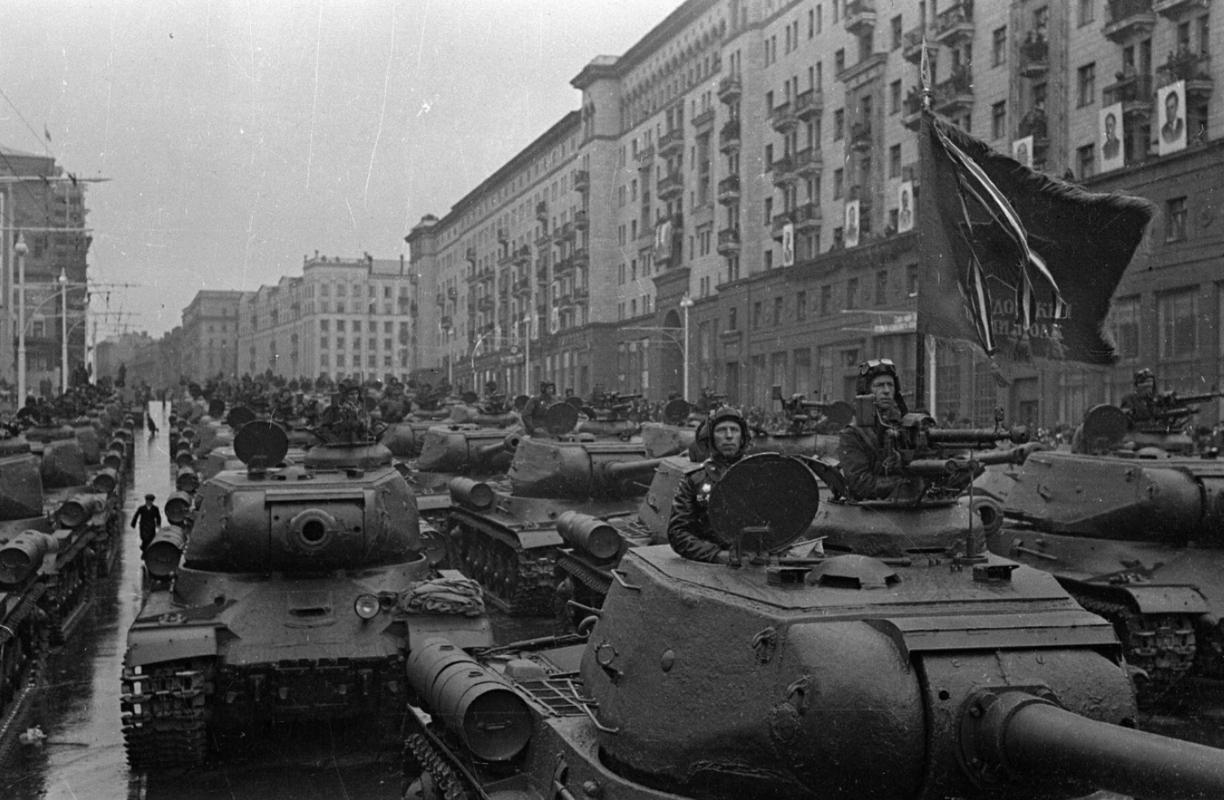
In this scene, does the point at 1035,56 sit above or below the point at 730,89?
below

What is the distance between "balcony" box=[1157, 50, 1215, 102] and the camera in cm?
2816

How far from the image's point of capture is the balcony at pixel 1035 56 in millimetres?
34469

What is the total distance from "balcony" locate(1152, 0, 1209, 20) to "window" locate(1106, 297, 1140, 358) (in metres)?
6.26

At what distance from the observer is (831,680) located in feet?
16.8

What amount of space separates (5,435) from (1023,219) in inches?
487

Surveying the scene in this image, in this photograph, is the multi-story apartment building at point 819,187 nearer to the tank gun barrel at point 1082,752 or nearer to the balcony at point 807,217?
the balcony at point 807,217

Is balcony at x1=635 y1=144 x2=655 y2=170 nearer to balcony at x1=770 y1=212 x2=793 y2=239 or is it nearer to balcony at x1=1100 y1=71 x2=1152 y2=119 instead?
balcony at x1=770 y1=212 x2=793 y2=239

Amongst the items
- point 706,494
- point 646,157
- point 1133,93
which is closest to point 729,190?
point 646,157

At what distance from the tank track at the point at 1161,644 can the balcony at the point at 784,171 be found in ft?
127

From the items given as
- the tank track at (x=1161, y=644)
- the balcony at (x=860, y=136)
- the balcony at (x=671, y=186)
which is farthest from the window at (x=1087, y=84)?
the balcony at (x=671, y=186)

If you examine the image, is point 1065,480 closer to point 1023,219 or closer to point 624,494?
point 1023,219

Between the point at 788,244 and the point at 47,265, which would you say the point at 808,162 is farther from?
the point at 47,265

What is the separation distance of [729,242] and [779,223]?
417 cm

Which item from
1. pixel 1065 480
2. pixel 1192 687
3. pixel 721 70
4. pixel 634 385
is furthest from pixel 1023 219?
pixel 634 385
